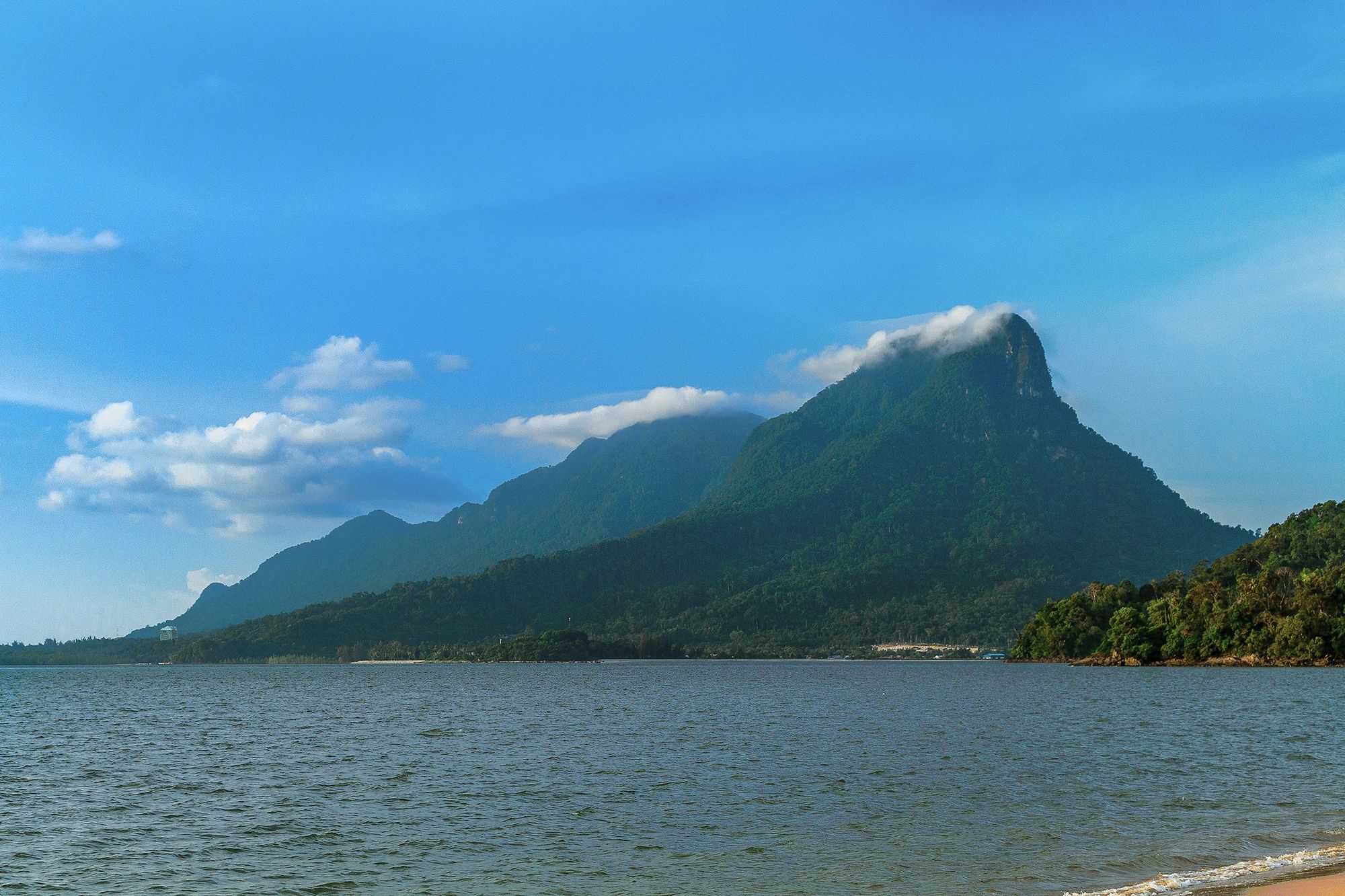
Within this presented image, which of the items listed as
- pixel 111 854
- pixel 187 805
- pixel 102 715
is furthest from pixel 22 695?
pixel 111 854

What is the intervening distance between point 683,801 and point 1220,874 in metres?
19.4

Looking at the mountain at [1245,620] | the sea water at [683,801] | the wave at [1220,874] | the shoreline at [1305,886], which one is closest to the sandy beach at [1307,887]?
the shoreline at [1305,886]

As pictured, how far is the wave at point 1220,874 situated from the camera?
22.8 m

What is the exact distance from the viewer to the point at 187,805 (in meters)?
40.2

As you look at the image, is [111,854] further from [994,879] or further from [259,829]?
[994,879]

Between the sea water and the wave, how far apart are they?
0.95 ft

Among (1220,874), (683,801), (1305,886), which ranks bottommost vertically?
(683,801)

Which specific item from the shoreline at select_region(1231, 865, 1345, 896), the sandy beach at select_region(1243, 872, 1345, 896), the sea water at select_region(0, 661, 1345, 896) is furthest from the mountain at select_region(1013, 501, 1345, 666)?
the sandy beach at select_region(1243, 872, 1345, 896)

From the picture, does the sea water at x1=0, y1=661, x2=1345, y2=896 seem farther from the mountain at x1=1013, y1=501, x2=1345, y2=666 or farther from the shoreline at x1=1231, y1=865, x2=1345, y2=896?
the mountain at x1=1013, y1=501, x2=1345, y2=666

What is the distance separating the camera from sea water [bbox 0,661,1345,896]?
2712cm

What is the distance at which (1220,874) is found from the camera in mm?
24562

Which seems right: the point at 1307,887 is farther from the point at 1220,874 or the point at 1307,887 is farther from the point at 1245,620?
the point at 1245,620

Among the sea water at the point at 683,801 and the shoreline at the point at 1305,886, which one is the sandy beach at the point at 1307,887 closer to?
the shoreline at the point at 1305,886

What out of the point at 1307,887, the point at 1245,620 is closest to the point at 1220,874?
the point at 1307,887
